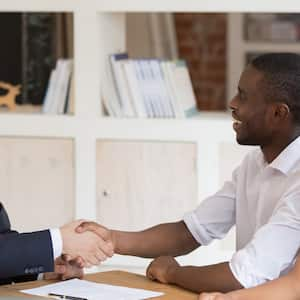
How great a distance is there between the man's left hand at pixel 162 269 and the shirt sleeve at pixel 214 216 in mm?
198

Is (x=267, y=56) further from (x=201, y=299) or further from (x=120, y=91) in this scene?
(x=120, y=91)

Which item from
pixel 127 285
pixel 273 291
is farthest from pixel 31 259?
pixel 273 291

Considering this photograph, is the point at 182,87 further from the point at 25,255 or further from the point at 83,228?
the point at 25,255

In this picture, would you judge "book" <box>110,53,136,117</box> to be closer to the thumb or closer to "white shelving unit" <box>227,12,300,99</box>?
the thumb

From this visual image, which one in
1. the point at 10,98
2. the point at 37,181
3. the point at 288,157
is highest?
the point at 288,157

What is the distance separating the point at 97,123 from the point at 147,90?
25cm

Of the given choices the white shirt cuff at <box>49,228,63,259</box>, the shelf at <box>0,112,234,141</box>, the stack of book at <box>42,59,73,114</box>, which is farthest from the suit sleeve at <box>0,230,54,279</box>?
the stack of book at <box>42,59,73,114</box>

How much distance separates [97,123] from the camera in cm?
454

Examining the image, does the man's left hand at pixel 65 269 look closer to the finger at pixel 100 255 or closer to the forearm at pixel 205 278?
the finger at pixel 100 255

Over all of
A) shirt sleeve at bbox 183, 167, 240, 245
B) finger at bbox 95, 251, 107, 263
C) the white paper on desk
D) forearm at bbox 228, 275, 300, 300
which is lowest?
finger at bbox 95, 251, 107, 263

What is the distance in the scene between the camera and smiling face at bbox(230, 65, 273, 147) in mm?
2686

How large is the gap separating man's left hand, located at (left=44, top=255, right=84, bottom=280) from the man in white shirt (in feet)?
0.49
